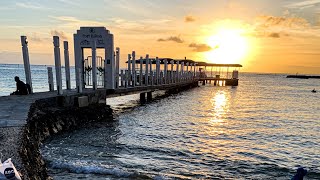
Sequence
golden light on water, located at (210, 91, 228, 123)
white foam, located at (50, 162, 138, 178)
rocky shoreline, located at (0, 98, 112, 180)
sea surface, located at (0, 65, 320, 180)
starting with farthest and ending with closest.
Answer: golden light on water, located at (210, 91, 228, 123) → sea surface, located at (0, 65, 320, 180) → white foam, located at (50, 162, 138, 178) → rocky shoreline, located at (0, 98, 112, 180)

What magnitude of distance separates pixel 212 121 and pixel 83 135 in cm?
914

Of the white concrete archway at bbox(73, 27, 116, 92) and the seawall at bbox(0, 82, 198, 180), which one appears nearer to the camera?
the seawall at bbox(0, 82, 198, 180)

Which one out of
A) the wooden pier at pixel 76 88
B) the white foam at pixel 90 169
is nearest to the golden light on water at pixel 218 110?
the wooden pier at pixel 76 88

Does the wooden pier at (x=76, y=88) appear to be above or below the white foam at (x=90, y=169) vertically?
above

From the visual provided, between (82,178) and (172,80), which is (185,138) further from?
(172,80)

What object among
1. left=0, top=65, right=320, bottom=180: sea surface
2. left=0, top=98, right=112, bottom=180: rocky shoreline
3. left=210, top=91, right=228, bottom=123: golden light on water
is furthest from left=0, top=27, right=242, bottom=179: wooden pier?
left=210, top=91, right=228, bottom=123: golden light on water

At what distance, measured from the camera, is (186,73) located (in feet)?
160

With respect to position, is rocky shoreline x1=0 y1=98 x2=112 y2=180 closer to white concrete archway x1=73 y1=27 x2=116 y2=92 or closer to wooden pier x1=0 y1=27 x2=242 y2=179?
wooden pier x1=0 y1=27 x2=242 y2=179

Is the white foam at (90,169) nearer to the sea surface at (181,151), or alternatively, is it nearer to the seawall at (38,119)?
the sea surface at (181,151)

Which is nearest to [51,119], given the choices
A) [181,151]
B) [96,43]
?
[181,151]

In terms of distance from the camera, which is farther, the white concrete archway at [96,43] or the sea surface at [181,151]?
the white concrete archway at [96,43]

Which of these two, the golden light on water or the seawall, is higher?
the seawall

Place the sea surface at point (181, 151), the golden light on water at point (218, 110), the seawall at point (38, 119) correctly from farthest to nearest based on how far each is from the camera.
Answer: the golden light on water at point (218, 110)
the sea surface at point (181, 151)
the seawall at point (38, 119)

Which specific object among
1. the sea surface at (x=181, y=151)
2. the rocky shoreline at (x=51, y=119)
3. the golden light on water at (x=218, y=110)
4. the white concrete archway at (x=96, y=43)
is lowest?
the golden light on water at (x=218, y=110)
